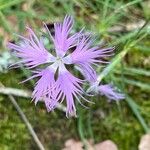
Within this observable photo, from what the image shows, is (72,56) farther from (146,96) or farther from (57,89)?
(146,96)

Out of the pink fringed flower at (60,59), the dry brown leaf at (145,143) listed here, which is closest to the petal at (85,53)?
the pink fringed flower at (60,59)

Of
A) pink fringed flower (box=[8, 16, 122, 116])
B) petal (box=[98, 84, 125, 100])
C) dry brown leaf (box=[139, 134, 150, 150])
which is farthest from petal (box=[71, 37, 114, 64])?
dry brown leaf (box=[139, 134, 150, 150])

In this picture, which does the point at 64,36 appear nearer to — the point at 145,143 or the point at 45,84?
the point at 45,84

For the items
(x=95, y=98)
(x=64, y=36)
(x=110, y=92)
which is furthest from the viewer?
(x=95, y=98)

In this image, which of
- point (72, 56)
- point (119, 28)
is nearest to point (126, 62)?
point (119, 28)

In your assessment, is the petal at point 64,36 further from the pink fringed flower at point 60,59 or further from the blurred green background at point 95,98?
A: the blurred green background at point 95,98

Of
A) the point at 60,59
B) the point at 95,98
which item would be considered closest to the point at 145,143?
the point at 95,98
